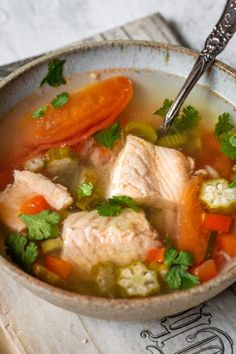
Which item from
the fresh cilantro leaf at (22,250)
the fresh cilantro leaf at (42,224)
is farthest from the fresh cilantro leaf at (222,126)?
the fresh cilantro leaf at (22,250)

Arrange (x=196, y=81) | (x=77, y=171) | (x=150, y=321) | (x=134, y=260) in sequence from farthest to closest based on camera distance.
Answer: (x=196, y=81) < (x=77, y=171) < (x=150, y=321) < (x=134, y=260)

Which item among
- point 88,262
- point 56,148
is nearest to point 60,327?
point 88,262

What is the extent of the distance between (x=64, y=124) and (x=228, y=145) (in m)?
0.58

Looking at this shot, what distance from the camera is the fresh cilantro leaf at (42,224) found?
1895mm

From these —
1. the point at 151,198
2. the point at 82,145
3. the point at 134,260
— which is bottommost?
the point at 134,260

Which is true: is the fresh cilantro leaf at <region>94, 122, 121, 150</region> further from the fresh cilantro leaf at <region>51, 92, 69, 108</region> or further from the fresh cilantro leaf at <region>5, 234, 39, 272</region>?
the fresh cilantro leaf at <region>5, 234, 39, 272</region>

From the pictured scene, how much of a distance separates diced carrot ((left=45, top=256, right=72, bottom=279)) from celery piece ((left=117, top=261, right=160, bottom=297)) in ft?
0.51

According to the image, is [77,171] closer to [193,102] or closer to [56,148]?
[56,148]

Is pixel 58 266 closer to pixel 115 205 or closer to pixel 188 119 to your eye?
pixel 115 205

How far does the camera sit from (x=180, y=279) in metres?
1.77

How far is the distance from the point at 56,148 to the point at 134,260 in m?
0.54

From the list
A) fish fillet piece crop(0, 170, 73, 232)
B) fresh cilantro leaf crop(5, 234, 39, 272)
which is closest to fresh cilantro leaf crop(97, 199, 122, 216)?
fish fillet piece crop(0, 170, 73, 232)

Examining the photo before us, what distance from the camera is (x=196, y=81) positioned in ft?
7.37

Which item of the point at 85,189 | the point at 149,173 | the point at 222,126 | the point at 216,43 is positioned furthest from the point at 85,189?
the point at 216,43
